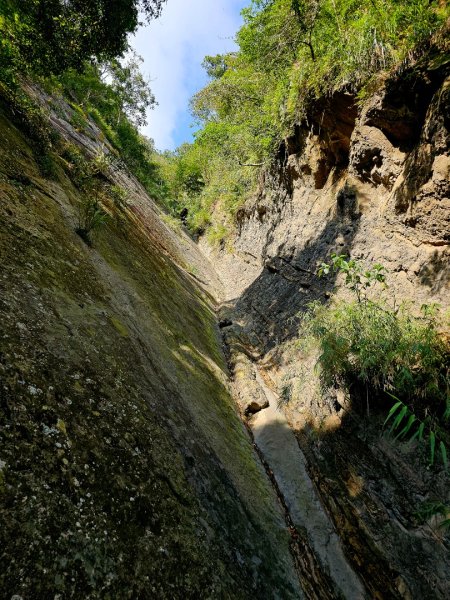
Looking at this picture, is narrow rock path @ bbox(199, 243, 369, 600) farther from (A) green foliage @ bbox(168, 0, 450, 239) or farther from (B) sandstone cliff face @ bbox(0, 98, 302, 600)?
(A) green foliage @ bbox(168, 0, 450, 239)

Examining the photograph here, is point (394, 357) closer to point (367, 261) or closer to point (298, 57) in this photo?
point (367, 261)

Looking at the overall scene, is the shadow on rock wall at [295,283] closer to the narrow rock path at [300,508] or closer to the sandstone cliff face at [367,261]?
the sandstone cliff face at [367,261]

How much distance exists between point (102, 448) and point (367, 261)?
4.97 meters

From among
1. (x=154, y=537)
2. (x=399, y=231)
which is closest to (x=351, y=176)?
(x=399, y=231)

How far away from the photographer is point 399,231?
507 cm

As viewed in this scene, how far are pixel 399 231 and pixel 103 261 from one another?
4.64m

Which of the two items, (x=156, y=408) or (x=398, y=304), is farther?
(x=398, y=304)

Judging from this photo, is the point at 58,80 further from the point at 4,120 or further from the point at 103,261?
the point at 103,261

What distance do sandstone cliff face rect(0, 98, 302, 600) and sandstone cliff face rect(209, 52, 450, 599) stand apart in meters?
0.91

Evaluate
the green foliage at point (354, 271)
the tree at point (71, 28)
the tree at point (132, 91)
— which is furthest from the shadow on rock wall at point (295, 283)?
the tree at point (132, 91)

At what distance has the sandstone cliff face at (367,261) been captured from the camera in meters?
3.28

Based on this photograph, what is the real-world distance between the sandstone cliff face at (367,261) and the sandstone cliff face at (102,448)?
91 cm

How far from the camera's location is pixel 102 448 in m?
2.16

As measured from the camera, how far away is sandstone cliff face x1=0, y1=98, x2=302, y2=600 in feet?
5.28
